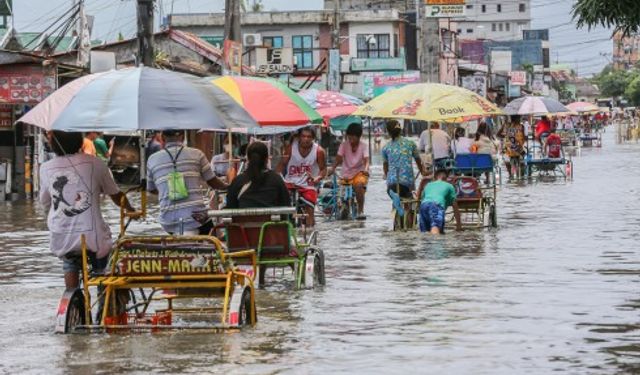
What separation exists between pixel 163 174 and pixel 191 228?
0.57 m

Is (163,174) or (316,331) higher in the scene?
(163,174)

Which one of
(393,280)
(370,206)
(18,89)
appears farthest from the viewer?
(18,89)

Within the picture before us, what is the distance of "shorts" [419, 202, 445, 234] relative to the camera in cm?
2020

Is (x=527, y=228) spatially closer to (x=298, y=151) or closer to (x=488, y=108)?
(x=488, y=108)

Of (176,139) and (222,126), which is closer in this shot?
(222,126)

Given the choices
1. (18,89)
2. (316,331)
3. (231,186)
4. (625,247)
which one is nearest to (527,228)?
(625,247)

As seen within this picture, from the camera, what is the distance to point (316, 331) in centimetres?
1137

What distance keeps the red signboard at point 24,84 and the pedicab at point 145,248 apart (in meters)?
19.7

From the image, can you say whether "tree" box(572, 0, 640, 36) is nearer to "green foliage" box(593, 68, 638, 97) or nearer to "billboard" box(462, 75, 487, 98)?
"billboard" box(462, 75, 487, 98)

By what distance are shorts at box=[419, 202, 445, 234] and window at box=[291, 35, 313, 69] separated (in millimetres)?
57825

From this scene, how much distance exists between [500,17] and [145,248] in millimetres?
182513

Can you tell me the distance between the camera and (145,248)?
11047 millimetres

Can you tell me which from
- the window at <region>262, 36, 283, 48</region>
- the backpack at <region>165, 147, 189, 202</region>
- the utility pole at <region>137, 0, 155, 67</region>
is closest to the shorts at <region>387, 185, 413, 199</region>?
the utility pole at <region>137, 0, 155, 67</region>

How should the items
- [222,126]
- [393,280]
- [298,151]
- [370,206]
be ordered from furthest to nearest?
1. [370,206]
2. [298,151]
3. [393,280]
4. [222,126]
